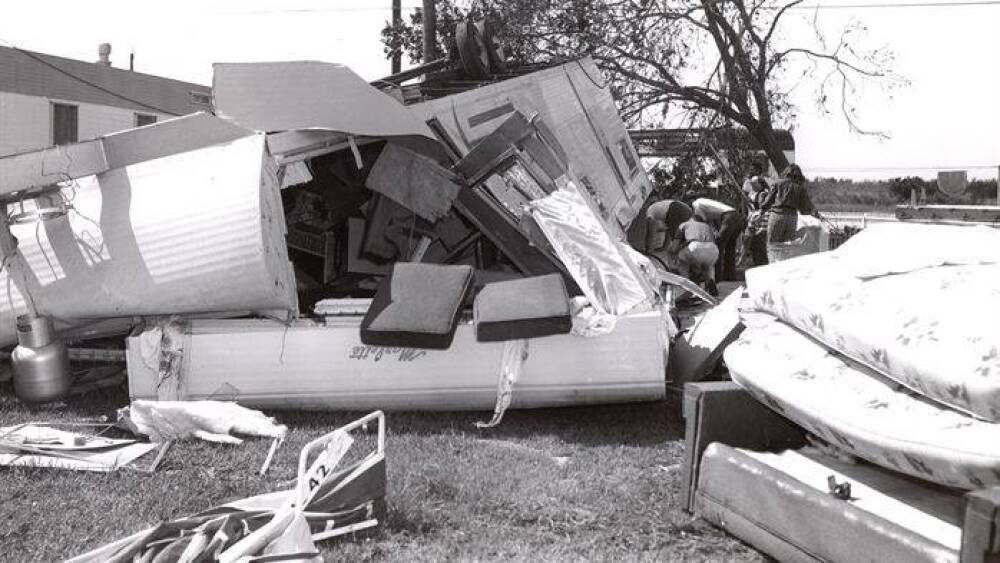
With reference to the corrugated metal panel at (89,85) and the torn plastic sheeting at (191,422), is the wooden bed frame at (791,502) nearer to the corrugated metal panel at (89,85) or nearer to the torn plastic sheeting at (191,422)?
the torn plastic sheeting at (191,422)

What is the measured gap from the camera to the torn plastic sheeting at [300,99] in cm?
480

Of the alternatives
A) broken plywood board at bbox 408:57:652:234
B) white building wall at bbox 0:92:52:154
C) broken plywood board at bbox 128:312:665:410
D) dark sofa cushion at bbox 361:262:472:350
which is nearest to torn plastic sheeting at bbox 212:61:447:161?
broken plywood board at bbox 408:57:652:234

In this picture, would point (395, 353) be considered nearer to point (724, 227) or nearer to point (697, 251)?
point (697, 251)

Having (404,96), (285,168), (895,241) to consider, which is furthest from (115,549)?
(404,96)

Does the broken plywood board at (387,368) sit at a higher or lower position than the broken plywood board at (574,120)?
lower

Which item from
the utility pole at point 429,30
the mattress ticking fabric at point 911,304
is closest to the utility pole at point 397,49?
the utility pole at point 429,30

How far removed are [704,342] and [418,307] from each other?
1601mm

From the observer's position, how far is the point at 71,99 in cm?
2098

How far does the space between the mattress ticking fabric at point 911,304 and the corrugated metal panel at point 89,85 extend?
1638cm

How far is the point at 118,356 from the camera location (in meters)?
5.02

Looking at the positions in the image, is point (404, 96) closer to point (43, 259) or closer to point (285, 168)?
point (285, 168)

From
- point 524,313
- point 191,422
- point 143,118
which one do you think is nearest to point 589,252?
point 524,313

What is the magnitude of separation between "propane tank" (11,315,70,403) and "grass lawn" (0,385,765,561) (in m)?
0.22

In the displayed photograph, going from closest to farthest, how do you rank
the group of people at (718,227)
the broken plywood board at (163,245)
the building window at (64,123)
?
the broken plywood board at (163,245), the group of people at (718,227), the building window at (64,123)
